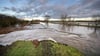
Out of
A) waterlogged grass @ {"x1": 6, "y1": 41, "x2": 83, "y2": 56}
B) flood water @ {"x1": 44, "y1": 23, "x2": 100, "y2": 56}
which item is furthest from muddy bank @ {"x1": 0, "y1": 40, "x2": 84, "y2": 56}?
flood water @ {"x1": 44, "y1": 23, "x2": 100, "y2": 56}

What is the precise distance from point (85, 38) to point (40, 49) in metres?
0.89

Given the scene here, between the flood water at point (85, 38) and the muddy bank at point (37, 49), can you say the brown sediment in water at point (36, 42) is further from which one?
the flood water at point (85, 38)

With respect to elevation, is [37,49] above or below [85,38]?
below

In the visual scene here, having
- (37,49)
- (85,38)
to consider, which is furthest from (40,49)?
(85,38)

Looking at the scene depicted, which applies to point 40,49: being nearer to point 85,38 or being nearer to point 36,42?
point 36,42

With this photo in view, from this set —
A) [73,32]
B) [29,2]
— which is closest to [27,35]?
[29,2]

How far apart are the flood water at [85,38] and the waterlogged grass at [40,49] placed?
124 mm

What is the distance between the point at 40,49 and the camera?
2.71 meters

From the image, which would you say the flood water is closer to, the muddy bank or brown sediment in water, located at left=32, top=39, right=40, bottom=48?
the muddy bank

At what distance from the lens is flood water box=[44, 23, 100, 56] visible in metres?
2.77

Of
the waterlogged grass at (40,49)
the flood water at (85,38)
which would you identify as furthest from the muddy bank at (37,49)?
the flood water at (85,38)

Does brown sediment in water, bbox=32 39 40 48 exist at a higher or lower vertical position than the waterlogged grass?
higher

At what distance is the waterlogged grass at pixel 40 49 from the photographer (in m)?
2.68

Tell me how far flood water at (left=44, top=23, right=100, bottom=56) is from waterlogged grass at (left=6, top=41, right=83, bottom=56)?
0.41ft
